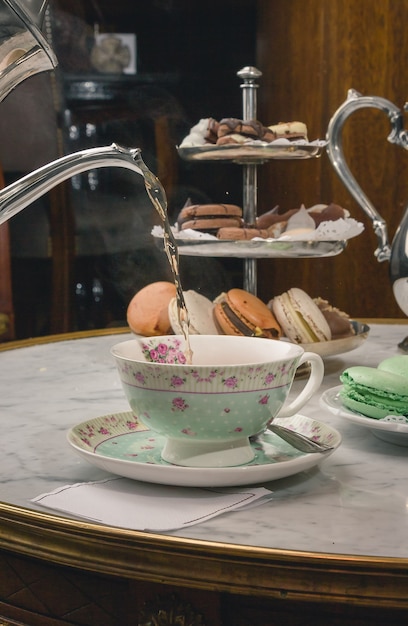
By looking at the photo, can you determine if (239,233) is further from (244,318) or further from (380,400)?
(380,400)

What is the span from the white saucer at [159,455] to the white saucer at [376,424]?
3 cm

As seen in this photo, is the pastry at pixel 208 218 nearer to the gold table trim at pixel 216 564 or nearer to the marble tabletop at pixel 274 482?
the marble tabletop at pixel 274 482

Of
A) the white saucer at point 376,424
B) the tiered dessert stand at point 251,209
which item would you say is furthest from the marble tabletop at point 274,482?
the tiered dessert stand at point 251,209

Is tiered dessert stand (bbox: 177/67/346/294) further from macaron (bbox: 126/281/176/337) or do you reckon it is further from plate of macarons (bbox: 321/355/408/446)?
plate of macarons (bbox: 321/355/408/446)

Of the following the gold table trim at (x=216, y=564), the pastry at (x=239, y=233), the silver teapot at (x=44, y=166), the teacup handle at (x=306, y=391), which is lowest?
the gold table trim at (x=216, y=564)

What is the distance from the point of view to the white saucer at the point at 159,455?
583 millimetres

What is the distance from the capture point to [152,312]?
1110 millimetres

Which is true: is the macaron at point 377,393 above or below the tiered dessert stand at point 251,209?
below

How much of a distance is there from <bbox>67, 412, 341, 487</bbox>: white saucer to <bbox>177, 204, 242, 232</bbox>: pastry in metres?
0.46

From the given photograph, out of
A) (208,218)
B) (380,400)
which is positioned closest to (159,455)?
(380,400)

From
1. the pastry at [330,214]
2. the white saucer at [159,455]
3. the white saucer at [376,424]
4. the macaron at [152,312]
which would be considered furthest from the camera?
the pastry at [330,214]

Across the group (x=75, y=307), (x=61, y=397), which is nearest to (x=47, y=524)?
(x=61, y=397)

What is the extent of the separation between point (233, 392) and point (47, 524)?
15 centimetres

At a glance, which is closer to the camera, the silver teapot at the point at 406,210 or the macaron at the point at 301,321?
the macaron at the point at 301,321
